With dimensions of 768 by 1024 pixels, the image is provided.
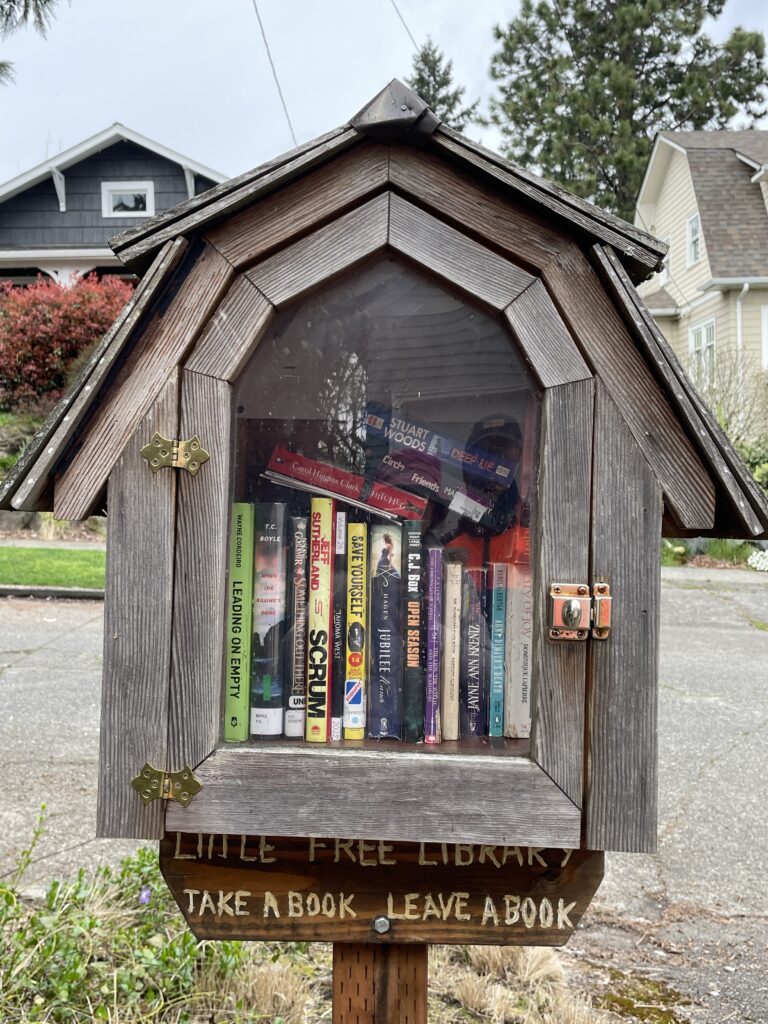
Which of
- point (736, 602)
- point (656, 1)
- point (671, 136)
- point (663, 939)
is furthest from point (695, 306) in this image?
point (663, 939)

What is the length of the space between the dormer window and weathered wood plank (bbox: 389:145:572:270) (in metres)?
16.6

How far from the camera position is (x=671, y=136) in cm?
1762

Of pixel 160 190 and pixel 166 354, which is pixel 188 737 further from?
pixel 160 190

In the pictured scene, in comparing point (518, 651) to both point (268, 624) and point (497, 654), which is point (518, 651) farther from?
point (268, 624)

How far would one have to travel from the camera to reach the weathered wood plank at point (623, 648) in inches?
44.2

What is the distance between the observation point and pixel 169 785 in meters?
1.11

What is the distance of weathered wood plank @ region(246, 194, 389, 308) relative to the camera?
114 cm

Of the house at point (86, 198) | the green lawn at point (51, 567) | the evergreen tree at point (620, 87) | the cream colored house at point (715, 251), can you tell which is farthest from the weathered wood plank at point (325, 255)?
the evergreen tree at point (620, 87)

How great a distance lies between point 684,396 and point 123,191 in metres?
18.0

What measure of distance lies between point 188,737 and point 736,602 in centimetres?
781

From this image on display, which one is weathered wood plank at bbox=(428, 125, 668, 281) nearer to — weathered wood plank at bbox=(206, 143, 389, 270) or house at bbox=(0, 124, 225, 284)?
weathered wood plank at bbox=(206, 143, 389, 270)

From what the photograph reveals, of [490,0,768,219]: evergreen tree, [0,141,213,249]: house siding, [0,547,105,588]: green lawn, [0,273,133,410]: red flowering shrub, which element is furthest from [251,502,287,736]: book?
[490,0,768,219]: evergreen tree

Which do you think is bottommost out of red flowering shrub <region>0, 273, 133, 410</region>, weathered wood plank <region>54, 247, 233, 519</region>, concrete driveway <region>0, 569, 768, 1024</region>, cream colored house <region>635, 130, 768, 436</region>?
concrete driveway <region>0, 569, 768, 1024</region>

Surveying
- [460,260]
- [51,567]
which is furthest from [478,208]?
[51,567]
